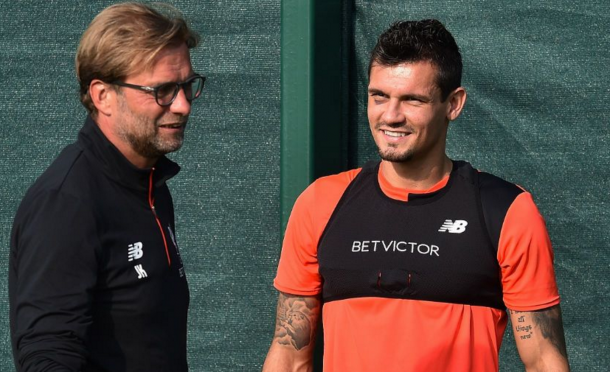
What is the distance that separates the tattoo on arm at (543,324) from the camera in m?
2.54

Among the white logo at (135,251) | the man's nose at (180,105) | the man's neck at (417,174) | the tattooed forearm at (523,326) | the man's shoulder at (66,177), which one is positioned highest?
the man's nose at (180,105)

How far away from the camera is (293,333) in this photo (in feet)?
9.14

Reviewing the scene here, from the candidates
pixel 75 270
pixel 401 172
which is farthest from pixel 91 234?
pixel 401 172

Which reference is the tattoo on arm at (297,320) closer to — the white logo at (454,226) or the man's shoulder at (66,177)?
the white logo at (454,226)

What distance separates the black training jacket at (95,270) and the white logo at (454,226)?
0.72m

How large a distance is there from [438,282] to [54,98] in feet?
5.77

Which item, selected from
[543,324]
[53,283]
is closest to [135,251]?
[53,283]

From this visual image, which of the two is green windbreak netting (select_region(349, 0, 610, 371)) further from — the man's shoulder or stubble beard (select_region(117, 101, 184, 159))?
the man's shoulder

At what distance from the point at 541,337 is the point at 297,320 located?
68cm

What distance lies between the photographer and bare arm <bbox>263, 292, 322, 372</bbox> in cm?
277

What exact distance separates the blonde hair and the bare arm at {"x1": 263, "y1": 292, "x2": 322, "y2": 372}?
825 millimetres

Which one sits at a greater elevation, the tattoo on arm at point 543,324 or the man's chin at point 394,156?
the man's chin at point 394,156

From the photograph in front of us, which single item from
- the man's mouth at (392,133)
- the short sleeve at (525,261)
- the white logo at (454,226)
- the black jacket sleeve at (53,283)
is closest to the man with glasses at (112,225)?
the black jacket sleeve at (53,283)

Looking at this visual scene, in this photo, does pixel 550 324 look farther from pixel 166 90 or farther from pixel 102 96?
pixel 102 96
